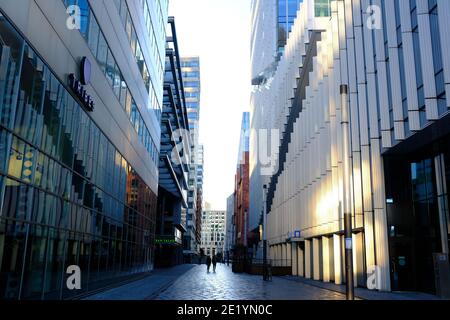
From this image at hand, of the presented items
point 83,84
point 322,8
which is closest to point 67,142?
point 83,84

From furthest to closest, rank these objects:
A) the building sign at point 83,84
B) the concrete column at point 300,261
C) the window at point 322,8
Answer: the window at point 322,8
the concrete column at point 300,261
the building sign at point 83,84

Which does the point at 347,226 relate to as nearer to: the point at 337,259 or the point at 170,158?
the point at 337,259

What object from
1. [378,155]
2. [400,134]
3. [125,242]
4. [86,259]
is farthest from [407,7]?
[125,242]

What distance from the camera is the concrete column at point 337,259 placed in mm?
29119

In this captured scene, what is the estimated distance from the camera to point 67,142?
1661 cm

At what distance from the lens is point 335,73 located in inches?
1215

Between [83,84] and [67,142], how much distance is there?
9.19 feet

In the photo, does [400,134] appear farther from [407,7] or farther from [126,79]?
[126,79]

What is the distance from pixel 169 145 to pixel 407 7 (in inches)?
1711

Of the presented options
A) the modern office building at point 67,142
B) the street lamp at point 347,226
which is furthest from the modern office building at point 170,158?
the street lamp at point 347,226

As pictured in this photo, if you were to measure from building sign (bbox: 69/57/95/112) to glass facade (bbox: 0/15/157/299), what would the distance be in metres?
0.34

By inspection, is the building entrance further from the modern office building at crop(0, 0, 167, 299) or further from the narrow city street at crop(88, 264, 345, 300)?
the modern office building at crop(0, 0, 167, 299)

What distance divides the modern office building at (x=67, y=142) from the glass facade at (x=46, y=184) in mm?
37

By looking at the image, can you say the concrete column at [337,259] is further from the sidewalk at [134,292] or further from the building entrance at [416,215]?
the sidewalk at [134,292]
